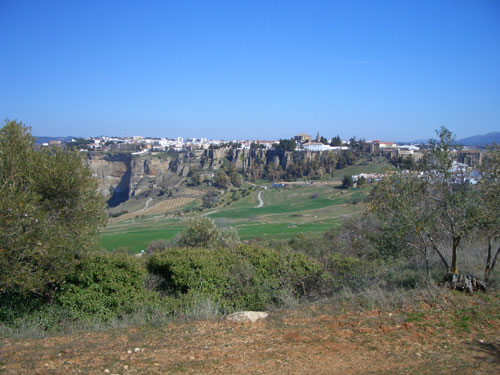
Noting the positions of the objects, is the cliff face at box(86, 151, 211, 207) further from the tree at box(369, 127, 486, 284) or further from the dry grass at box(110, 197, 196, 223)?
the tree at box(369, 127, 486, 284)

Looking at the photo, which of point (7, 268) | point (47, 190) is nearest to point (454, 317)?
point (7, 268)

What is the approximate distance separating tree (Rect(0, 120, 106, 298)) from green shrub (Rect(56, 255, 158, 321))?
1.18 feet

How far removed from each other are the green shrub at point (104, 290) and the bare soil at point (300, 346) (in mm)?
1550

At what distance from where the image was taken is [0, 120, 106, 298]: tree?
6.82 meters

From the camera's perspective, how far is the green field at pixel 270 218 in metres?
39.4

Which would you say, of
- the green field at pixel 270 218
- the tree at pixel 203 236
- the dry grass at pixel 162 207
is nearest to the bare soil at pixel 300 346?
the tree at pixel 203 236

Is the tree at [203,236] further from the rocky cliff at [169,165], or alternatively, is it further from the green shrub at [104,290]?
the rocky cliff at [169,165]

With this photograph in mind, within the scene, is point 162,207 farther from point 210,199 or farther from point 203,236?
point 203,236

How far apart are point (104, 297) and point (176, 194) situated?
73.2m

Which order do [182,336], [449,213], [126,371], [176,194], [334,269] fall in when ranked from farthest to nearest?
1. [176,194]
2. [334,269]
3. [449,213]
4. [182,336]
5. [126,371]

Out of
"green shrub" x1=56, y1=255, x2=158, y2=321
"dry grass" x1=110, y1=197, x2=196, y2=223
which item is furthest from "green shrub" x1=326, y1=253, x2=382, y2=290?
"dry grass" x1=110, y1=197, x2=196, y2=223

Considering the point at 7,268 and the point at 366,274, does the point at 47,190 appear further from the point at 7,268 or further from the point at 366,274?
the point at 366,274

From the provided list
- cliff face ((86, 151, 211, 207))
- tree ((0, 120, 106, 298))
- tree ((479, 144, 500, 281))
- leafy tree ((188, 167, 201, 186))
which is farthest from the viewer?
cliff face ((86, 151, 211, 207))

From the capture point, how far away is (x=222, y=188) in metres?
83.7
